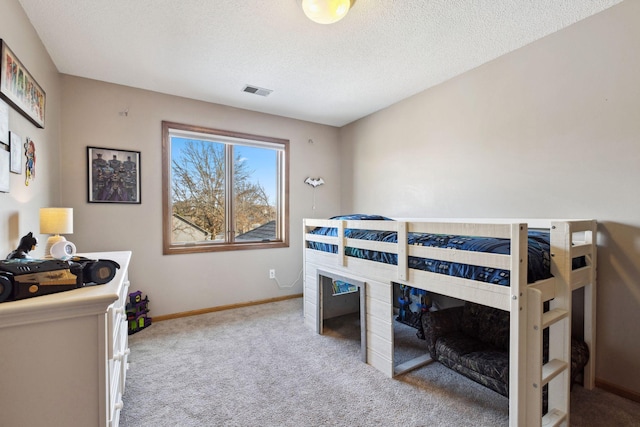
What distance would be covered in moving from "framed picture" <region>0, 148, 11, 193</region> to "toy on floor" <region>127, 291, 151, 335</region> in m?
1.56

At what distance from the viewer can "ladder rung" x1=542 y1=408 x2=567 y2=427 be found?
1.42 m

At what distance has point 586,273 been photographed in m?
1.75

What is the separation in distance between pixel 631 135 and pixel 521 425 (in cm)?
178

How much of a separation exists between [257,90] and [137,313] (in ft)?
8.18

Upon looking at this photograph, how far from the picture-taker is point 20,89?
1670 millimetres

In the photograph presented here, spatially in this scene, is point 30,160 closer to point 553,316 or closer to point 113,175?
point 113,175

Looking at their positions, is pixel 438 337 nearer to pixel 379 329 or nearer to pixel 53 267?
pixel 379 329

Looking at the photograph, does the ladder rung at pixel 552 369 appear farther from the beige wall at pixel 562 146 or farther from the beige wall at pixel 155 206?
the beige wall at pixel 155 206

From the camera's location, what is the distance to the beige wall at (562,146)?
1.76 meters

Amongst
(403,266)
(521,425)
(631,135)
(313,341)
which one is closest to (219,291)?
(313,341)

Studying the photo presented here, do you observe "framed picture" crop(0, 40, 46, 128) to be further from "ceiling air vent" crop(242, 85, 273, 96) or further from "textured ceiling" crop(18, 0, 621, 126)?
"ceiling air vent" crop(242, 85, 273, 96)

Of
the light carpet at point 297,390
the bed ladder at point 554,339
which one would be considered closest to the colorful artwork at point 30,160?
the light carpet at point 297,390

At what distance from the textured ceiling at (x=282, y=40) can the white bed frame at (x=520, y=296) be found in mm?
1347

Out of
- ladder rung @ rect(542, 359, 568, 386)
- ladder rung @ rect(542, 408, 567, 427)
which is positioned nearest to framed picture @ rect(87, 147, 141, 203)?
ladder rung @ rect(542, 359, 568, 386)
